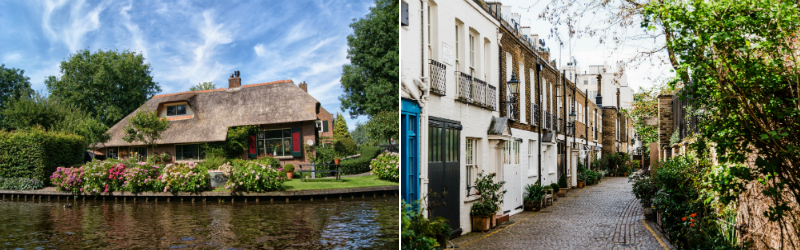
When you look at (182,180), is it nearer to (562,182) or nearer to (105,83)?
(105,83)

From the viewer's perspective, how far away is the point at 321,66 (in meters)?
24.7

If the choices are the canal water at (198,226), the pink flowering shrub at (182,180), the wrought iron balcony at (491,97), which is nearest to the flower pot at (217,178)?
the pink flowering shrub at (182,180)

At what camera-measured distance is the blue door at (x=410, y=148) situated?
4902mm

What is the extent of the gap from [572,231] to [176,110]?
14.5 meters

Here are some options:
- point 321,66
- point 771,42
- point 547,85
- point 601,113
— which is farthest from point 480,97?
point 601,113

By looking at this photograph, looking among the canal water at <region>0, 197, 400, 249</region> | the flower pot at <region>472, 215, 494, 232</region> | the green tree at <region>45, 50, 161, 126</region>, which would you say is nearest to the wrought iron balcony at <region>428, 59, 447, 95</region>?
the canal water at <region>0, 197, 400, 249</region>

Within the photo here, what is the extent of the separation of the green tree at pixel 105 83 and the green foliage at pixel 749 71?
9929mm

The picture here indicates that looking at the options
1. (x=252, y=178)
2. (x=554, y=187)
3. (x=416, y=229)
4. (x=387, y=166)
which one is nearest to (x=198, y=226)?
(x=252, y=178)

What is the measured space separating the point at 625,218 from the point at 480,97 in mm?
4259

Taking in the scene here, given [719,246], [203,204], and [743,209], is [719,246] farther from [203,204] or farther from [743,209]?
[203,204]

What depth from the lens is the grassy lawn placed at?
13255 millimetres

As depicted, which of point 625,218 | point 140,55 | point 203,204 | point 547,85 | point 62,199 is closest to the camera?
A: point 625,218

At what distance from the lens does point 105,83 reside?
997 cm

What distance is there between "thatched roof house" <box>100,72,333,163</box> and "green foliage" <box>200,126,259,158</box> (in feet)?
0.68
